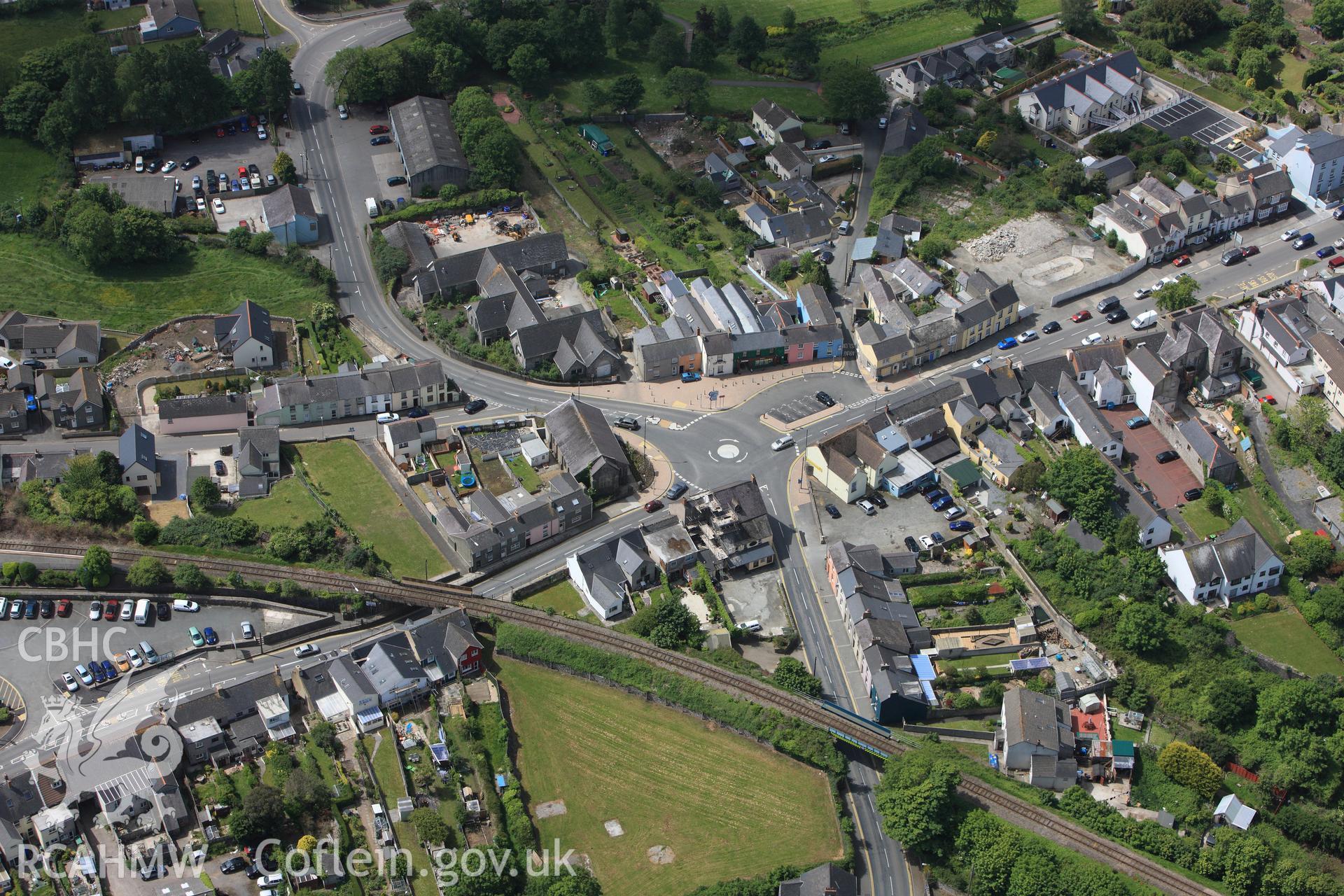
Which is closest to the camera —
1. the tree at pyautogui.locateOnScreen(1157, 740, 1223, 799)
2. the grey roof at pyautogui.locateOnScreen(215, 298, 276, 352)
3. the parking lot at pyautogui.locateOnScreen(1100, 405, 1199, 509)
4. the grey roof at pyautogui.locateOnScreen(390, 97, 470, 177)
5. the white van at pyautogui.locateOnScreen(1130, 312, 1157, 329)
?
the tree at pyautogui.locateOnScreen(1157, 740, 1223, 799)

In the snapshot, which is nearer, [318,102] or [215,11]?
[318,102]

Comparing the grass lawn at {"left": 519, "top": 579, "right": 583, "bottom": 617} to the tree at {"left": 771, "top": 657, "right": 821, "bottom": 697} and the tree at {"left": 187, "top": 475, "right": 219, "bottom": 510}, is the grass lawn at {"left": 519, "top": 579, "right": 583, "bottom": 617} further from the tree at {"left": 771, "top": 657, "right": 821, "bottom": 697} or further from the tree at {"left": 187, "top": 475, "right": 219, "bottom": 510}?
the tree at {"left": 187, "top": 475, "right": 219, "bottom": 510}

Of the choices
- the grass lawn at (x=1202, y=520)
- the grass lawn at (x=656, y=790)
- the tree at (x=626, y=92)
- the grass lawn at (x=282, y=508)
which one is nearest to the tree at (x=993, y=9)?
the tree at (x=626, y=92)

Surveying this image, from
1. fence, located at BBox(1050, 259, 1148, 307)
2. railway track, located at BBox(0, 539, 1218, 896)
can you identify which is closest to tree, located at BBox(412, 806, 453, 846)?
railway track, located at BBox(0, 539, 1218, 896)

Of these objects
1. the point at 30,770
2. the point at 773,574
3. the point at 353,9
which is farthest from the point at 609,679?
the point at 353,9

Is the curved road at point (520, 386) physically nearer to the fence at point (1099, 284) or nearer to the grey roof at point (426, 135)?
the grey roof at point (426, 135)

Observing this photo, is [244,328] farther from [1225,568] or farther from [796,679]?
[1225,568]

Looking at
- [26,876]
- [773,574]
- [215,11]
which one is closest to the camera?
[26,876]

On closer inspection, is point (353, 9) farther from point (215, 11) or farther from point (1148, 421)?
point (1148, 421)
